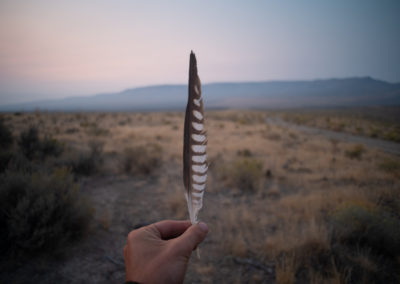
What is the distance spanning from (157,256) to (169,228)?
0.31m

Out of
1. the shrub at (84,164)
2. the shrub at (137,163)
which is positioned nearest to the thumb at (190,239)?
the shrub at (137,163)

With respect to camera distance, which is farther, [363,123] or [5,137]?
[363,123]

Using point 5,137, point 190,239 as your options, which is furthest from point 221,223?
point 5,137

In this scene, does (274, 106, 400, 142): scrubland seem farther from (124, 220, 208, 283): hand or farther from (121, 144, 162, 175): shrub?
(124, 220, 208, 283): hand

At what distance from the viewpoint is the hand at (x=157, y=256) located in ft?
3.54

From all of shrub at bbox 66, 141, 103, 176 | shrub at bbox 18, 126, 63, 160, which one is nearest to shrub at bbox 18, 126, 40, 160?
shrub at bbox 18, 126, 63, 160

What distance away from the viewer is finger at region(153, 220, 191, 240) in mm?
1437

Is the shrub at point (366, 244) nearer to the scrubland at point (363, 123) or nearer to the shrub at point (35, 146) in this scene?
the shrub at point (35, 146)

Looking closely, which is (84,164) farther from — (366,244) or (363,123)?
(363,123)

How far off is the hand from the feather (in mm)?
214

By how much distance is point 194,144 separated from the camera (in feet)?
4.19

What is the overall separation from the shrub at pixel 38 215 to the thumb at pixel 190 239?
8.22 ft

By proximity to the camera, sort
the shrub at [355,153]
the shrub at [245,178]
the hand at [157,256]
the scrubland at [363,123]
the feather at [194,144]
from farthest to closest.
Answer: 1. the scrubland at [363,123]
2. the shrub at [355,153]
3. the shrub at [245,178]
4. the feather at [194,144]
5. the hand at [157,256]

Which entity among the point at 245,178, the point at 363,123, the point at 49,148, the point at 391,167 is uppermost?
the point at 49,148
